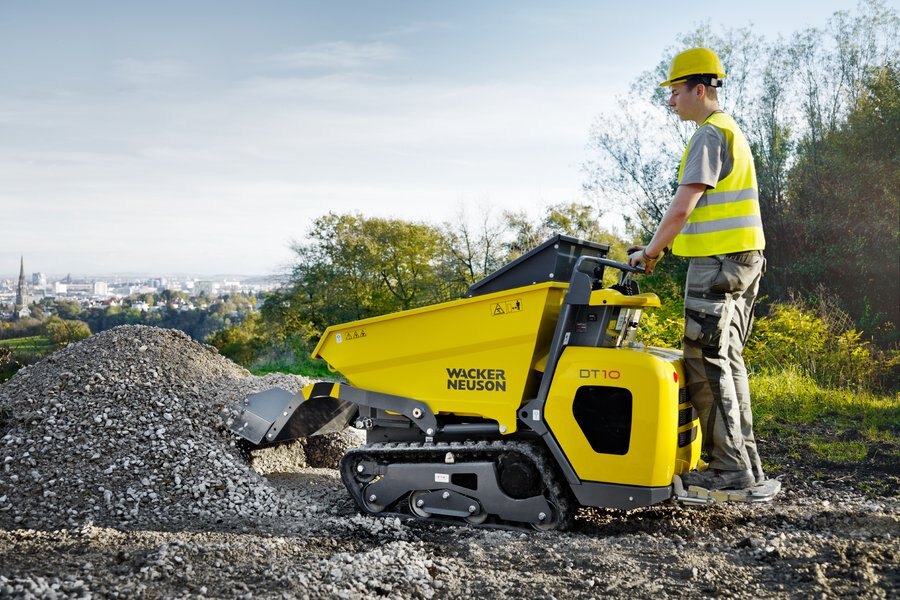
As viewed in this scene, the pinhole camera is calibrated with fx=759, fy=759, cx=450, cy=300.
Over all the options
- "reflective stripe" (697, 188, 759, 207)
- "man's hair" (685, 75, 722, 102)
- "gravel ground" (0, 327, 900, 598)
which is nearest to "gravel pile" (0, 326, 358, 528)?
"gravel ground" (0, 327, 900, 598)

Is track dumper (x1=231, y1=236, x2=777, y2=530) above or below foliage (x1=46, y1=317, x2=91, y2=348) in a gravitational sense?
above

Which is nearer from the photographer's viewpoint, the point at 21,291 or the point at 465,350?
the point at 465,350

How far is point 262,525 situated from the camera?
509cm

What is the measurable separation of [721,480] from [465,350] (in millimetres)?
1703

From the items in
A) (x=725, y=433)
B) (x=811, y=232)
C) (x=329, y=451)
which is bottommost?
(x=329, y=451)

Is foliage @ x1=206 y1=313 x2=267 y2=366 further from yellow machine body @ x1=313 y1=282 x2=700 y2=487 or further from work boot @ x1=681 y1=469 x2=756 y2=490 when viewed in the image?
work boot @ x1=681 y1=469 x2=756 y2=490

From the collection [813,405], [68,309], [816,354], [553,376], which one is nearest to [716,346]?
[553,376]

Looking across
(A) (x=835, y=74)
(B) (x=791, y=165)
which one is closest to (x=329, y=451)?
(B) (x=791, y=165)

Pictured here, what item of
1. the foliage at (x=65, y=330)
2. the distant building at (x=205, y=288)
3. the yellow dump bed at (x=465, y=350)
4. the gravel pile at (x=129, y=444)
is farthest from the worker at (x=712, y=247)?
the distant building at (x=205, y=288)

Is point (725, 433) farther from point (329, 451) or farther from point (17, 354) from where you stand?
point (17, 354)

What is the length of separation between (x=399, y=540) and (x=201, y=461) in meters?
2.03

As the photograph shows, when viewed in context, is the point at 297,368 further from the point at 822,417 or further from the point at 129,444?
the point at 822,417

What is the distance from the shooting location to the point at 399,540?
4605mm

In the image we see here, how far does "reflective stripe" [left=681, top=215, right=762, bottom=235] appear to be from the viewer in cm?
441
